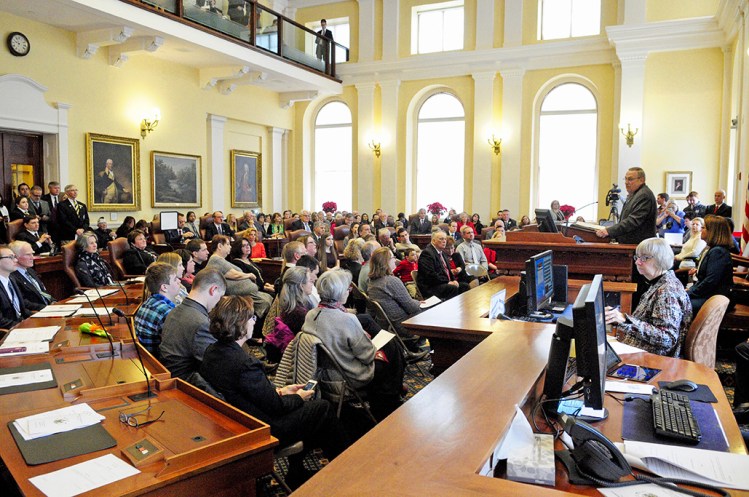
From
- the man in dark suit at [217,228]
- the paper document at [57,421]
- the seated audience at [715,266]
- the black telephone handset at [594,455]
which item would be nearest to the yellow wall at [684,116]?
the seated audience at [715,266]

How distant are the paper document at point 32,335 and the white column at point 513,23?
41.1ft

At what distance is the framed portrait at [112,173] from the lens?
10797mm

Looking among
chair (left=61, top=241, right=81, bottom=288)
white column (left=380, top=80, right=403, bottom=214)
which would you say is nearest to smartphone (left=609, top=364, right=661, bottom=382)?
chair (left=61, top=241, right=81, bottom=288)

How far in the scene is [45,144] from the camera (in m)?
10.2

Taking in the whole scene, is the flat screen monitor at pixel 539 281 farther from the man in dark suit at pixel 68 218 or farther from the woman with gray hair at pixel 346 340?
the man in dark suit at pixel 68 218

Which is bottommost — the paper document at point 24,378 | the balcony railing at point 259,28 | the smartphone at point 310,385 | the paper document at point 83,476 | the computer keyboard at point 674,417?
the smartphone at point 310,385

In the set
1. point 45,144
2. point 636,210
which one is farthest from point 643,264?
point 45,144

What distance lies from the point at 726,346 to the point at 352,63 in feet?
40.0

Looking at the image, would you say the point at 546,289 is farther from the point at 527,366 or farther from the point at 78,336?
the point at 78,336

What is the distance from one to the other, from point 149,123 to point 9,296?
7854 mm

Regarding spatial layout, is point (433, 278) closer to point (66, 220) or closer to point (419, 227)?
point (66, 220)

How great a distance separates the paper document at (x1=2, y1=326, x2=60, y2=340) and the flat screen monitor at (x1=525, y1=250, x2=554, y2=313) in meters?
3.06

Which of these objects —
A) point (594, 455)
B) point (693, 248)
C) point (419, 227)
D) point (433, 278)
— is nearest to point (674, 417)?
point (594, 455)

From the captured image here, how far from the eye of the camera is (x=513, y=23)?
14.0 meters
